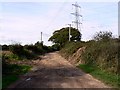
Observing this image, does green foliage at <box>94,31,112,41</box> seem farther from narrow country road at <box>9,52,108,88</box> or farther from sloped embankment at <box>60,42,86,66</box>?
narrow country road at <box>9,52,108,88</box>

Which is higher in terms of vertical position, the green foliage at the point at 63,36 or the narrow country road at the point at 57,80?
the green foliage at the point at 63,36

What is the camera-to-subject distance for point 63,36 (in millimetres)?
95312

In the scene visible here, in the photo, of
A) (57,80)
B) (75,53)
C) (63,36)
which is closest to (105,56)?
(57,80)

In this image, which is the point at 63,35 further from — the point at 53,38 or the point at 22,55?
the point at 22,55

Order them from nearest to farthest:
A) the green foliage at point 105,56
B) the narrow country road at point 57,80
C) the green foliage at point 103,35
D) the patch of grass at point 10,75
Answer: the narrow country road at point 57,80, the patch of grass at point 10,75, the green foliage at point 105,56, the green foliage at point 103,35

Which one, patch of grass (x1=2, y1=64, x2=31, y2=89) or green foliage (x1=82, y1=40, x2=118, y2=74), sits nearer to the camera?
patch of grass (x1=2, y1=64, x2=31, y2=89)

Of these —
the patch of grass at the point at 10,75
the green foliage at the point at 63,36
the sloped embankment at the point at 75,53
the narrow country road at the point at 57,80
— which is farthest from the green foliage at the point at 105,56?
the green foliage at the point at 63,36

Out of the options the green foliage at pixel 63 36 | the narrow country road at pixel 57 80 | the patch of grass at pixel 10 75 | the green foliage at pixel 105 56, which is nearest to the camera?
the narrow country road at pixel 57 80

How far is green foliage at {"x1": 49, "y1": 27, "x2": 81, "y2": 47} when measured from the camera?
91044mm

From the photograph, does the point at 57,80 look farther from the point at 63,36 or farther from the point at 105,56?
the point at 63,36

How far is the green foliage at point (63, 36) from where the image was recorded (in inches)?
3584

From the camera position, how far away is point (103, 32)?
3544 centimetres

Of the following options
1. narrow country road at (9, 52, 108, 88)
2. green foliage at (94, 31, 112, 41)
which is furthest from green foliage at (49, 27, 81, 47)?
narrow country road at (9, 52, 108, 88)

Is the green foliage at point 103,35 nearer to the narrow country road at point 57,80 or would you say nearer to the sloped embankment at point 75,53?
the sloped embankment at point 75,53
